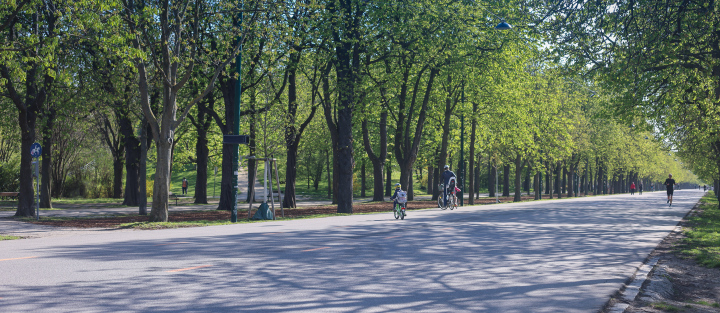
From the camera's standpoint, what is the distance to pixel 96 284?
685 cm

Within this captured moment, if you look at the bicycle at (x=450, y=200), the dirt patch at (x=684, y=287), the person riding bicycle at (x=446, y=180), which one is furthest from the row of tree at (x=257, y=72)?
the dirt patch at (x=684, y=287)

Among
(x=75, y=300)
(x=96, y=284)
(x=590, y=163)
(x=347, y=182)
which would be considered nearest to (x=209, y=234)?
(x=96, y=284)

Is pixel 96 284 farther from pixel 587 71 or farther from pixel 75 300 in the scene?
pixel 587 71

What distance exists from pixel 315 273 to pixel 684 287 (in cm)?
515

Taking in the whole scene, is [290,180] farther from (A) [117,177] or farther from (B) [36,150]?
(A) [117,177]

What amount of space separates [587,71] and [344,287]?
44.8 ft

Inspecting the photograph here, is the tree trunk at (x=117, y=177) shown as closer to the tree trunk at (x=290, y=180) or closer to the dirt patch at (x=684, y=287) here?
the tree trunk at (x=290, y=180)

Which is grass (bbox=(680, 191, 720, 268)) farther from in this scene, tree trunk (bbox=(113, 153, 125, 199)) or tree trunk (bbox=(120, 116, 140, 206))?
tree trunk (bbox=(113, 153, 125, 199))

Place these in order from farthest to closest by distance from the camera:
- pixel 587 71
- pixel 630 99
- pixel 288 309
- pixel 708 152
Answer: pixel 708 152, pixel 630 99, pixel 587 71, pixel 288 309

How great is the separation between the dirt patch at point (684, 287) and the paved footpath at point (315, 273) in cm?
44

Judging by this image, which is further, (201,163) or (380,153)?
(380,153)

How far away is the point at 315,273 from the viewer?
7.98m

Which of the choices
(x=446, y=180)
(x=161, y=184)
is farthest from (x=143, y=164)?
(x=446, y=180)

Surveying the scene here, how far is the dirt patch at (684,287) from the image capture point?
650 centimetres
